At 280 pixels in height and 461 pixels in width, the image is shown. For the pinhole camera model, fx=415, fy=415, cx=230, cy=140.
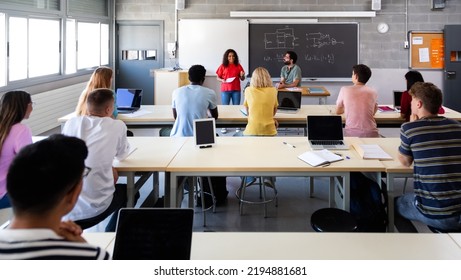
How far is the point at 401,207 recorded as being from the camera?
2.51 metres

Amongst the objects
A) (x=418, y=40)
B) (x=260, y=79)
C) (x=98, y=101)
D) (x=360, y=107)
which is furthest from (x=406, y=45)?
(x=98, y=101)

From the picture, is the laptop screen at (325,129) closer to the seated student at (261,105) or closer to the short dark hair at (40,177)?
the seated student at (261,105)

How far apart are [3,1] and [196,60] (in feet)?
12.0

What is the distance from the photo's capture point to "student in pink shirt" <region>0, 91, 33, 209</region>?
2486 mm

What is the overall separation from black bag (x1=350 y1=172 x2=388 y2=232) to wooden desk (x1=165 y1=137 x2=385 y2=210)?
0.12m

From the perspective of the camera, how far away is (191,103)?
3.63 meters

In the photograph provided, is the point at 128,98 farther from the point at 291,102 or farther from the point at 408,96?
the point at 408,96

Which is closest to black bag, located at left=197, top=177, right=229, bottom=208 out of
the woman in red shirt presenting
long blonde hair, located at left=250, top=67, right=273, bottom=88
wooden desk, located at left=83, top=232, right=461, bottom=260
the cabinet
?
long blonde hair, located at left=250, top=67, right=273, bottom=88

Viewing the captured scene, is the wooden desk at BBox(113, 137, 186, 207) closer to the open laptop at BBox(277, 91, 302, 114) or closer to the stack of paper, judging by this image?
the stack of paper

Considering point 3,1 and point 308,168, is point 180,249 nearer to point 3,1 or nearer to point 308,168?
point 308,168

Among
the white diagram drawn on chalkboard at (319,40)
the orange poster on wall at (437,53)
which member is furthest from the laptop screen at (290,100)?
the orange poster on wall at (437,53)
